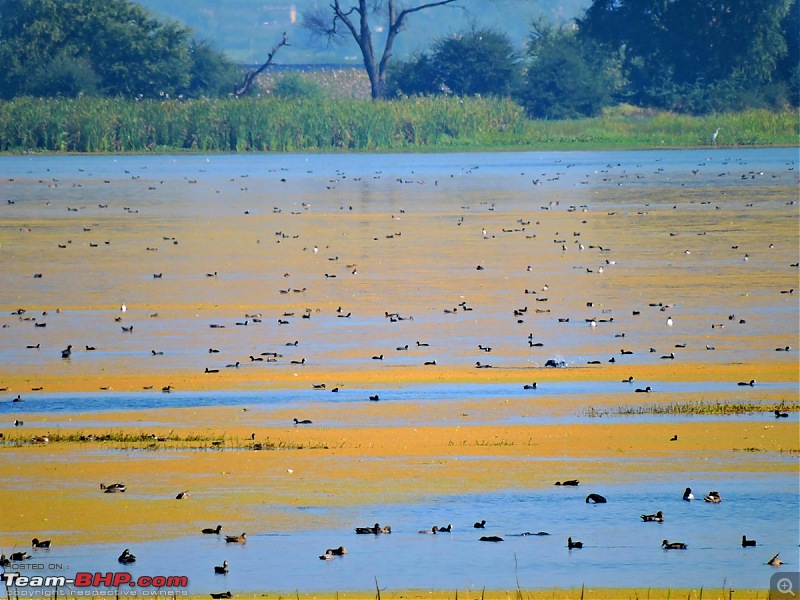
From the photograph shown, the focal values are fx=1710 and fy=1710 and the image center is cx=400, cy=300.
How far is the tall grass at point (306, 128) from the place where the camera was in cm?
6228

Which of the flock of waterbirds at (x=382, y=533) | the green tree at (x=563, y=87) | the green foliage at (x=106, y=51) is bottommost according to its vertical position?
the flock of waterbirds at (x=382, y=533)

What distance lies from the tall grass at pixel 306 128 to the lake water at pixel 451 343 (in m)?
24.5

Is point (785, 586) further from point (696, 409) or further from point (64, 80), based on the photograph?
point (64, 80)

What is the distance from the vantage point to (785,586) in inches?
295

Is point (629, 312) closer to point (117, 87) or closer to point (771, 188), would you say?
point (771, 188)

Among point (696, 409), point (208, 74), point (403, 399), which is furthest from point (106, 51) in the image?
point (696, 409)

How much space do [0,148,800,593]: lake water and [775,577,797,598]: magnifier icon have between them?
266 millimetres

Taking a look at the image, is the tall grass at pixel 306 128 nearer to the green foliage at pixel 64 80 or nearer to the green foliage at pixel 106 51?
the green foliage at pixel 64 80

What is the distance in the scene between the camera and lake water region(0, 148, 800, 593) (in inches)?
326
